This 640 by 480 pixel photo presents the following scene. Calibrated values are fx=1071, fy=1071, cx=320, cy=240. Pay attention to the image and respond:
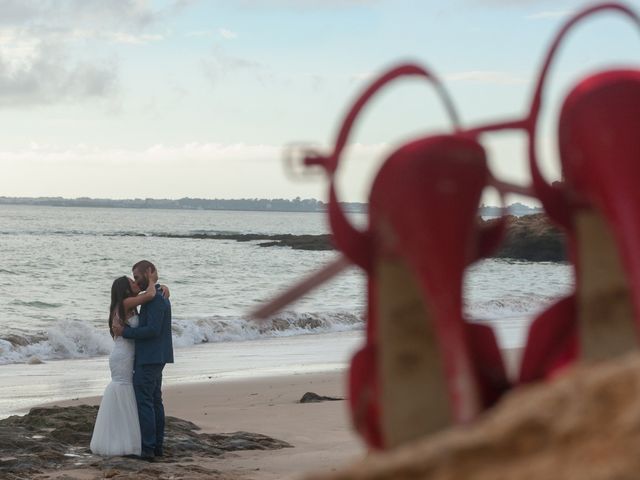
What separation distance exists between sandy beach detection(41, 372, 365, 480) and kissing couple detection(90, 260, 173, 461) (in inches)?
25.1

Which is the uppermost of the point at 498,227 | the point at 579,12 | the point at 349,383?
the point at 579,12

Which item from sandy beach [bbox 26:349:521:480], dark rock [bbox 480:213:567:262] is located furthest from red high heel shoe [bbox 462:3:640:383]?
dark rock [bbox 480:213:567:262]

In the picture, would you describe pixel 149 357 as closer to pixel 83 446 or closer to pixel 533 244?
pixel 83 446

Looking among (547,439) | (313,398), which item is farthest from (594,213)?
(313,398)

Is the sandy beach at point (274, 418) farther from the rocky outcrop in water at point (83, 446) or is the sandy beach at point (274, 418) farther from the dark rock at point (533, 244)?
the dark rock at point (533, 244)

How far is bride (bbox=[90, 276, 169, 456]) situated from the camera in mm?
8617

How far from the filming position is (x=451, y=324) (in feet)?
4.21

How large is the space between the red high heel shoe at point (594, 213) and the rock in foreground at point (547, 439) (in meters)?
0.19

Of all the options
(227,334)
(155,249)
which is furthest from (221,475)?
(155,249)

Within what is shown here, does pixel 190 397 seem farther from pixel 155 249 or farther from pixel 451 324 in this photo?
pixel 155 249

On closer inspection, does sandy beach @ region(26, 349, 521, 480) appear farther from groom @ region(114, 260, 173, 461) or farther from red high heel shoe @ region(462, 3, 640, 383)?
red high heel shoe @ region(462, 3, 640, 383)

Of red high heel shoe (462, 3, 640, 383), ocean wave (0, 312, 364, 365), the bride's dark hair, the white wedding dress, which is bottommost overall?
ocean wave (0, 312, 364, 365)

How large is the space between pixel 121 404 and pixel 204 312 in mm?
18782

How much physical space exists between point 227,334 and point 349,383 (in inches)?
790
